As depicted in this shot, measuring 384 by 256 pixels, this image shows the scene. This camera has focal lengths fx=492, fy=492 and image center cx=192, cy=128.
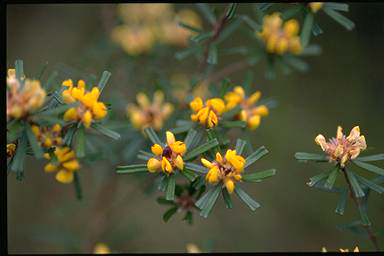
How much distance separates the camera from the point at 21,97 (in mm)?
1229

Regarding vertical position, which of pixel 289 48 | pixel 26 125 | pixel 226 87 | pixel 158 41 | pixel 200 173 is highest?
pixel 158 41

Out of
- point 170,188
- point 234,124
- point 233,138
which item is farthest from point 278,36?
point 170,188

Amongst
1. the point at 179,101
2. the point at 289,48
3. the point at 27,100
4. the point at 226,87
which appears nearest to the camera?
the point at 27,100

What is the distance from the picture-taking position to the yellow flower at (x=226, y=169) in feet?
4.46

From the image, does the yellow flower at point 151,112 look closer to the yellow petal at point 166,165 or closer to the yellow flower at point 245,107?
the yellow flower at point 245,107

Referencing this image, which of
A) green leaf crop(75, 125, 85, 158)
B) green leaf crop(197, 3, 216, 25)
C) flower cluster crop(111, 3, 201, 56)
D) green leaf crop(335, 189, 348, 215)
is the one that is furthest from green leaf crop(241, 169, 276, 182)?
flower cluster crop(111, 3, 201, 56)

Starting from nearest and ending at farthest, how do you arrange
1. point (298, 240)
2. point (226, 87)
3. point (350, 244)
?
point (226, 87)
point (350, 244)
point (298, 240)

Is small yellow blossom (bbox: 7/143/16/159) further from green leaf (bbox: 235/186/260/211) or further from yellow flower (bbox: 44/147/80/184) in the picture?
green leaf (bbox: 235/186/260/211)

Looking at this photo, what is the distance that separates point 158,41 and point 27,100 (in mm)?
1445

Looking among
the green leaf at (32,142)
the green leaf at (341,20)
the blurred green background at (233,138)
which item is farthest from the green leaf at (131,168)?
the blurred green background at (233,138)

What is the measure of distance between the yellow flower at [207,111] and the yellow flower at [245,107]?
108mm

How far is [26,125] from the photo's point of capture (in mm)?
1266

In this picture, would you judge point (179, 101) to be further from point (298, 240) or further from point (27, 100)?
point (298, 240)

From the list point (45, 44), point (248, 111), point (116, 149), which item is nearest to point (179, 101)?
point (116, 149)
